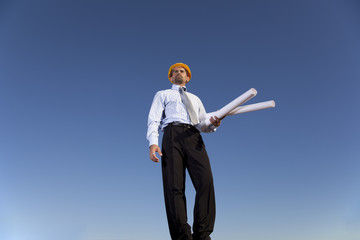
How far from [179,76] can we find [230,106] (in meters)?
1.36

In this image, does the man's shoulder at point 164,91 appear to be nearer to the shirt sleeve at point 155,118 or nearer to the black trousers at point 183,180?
the shirt sleeve at point 155,118

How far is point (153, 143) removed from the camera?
449 centimetres

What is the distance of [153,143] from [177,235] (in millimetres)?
1381

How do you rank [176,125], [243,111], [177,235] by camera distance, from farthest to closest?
1. [176,125]
2. [243,111]
3. [177,235]

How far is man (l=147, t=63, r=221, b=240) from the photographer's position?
400 cm

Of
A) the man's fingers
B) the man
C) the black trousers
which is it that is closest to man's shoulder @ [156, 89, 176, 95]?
the man

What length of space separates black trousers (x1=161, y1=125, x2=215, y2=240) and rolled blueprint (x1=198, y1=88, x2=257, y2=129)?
23 cm

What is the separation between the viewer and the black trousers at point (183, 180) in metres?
3.97

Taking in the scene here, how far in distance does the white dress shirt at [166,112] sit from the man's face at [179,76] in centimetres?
15

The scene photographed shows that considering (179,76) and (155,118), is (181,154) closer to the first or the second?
(155,118)

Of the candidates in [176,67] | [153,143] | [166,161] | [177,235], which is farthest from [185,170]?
[176,67]

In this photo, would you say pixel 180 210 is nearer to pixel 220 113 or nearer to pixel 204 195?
pixel 204 195

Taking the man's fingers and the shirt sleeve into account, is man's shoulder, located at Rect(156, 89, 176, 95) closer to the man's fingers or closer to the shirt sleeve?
the shirt sleeve

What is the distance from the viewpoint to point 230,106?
13.7 ft
